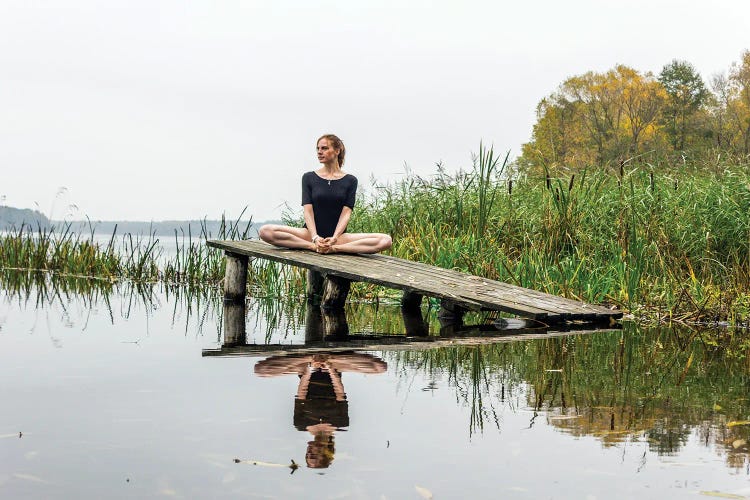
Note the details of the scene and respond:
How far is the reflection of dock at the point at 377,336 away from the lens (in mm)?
6234

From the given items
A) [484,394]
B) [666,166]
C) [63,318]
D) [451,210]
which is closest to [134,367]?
[484,394]

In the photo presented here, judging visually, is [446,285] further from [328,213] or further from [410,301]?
[328,213]

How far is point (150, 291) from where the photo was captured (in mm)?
12180

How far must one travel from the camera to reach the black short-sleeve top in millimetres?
9242

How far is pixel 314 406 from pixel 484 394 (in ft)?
3.07

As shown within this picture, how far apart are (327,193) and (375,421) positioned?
5.60m

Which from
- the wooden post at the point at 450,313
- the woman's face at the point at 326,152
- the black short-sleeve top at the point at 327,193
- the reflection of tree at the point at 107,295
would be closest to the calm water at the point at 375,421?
the wooden post at the point at 450,313

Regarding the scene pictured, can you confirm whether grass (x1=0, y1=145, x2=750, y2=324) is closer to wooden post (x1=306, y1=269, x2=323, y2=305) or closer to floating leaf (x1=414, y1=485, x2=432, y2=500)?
wooden post (x1=306, y1=269, x2=323, y2=305)

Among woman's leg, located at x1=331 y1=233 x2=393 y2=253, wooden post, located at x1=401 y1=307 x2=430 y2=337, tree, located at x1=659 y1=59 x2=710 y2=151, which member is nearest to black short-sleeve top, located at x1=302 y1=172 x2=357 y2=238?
woman's leg, located at x1=331 y1=233 x2=393 y2=253

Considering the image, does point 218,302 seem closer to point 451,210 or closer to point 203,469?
point 451,210

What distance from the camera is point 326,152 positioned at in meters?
9.15

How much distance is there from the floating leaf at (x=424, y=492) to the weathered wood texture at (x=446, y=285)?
4.90 m

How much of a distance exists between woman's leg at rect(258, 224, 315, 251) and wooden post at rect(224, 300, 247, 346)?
0.82 m

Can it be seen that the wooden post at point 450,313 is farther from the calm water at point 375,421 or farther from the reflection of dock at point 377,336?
the calm water at point 375,421
